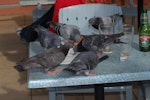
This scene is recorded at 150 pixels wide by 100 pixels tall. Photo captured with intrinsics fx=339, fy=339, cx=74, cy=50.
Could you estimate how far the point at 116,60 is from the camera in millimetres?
1353

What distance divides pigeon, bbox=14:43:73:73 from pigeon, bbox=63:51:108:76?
51 mm

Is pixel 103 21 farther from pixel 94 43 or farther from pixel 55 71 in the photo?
pixel 55 71

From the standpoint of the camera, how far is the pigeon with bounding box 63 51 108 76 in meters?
1.21

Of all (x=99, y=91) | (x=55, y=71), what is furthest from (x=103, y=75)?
(x=99, y=91)

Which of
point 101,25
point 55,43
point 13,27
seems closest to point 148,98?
point 101,25

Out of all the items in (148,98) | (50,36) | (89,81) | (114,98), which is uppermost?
(50,36)

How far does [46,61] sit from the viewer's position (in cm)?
126

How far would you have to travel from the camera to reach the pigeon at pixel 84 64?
1205 millimetres

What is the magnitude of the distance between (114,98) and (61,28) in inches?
59.2

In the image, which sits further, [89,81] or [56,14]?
[56,14]

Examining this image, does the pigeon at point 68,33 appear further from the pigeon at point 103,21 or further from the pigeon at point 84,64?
the pigeon at point 84,64

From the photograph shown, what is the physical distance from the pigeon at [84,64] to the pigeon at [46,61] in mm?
51

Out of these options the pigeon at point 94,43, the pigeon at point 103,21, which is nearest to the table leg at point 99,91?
the pigeon at point 94,43

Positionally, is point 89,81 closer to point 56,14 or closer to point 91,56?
point 91,56
